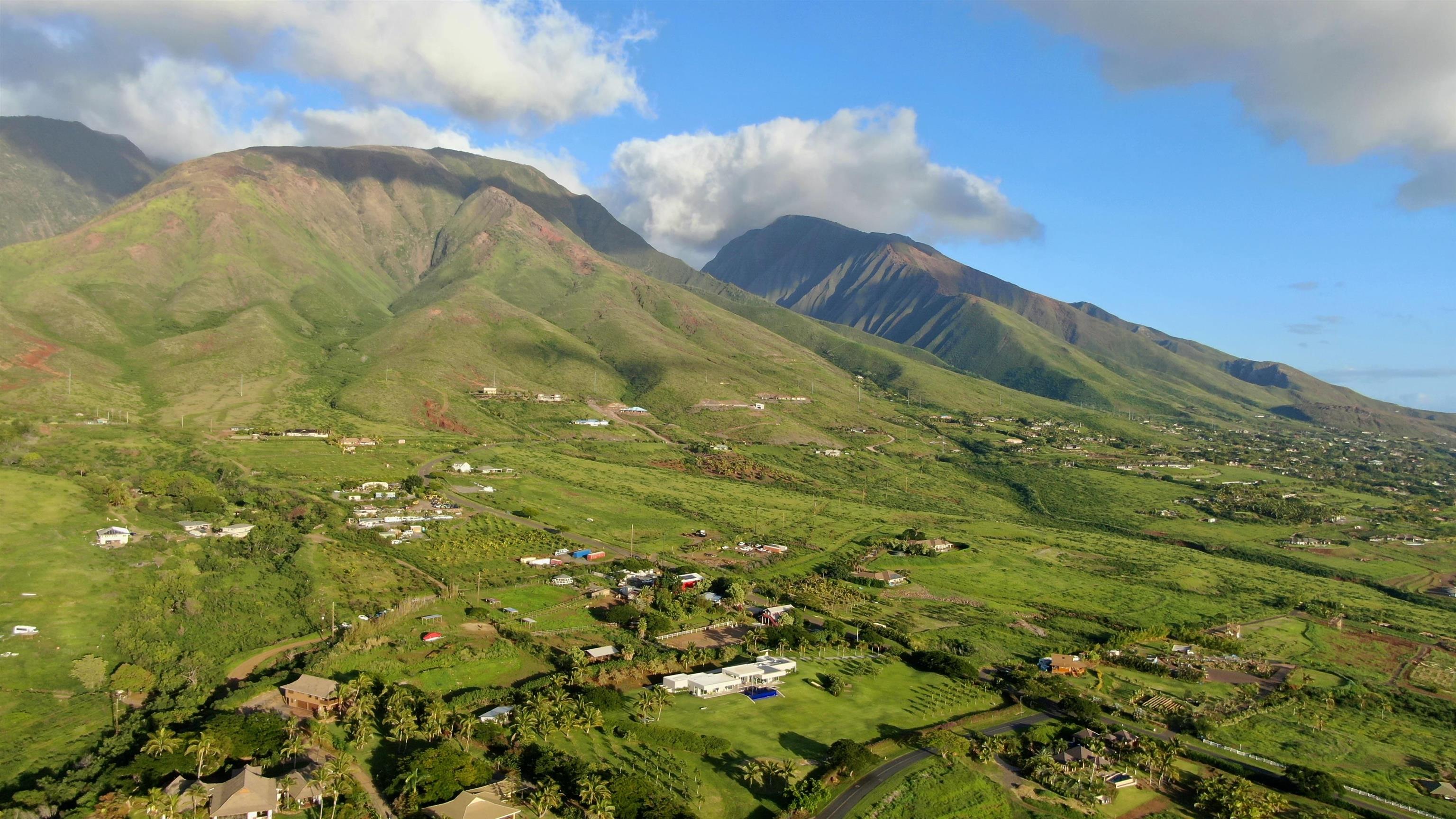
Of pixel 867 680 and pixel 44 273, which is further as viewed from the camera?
pixel 44 273

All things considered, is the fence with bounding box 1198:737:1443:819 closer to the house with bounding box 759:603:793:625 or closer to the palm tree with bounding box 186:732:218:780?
the house with bounding box 759:603:793:625

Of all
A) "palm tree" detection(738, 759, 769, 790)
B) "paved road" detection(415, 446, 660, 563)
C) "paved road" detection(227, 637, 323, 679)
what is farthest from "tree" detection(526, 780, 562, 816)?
"paved road" detection(415, 446, 660, 563)

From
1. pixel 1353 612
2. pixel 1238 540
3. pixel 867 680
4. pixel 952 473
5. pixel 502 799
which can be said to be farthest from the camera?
pixel 952 473

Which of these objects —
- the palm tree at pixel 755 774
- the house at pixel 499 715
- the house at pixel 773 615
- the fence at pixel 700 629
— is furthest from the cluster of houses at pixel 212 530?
the palm tree at pixel 755 774

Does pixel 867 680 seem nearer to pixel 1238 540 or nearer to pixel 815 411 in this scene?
Result: pixel 1238 540

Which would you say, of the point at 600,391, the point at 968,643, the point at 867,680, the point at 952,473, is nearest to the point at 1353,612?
the point at 968,643

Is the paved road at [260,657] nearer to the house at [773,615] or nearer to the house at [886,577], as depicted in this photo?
the house at [773,615]
